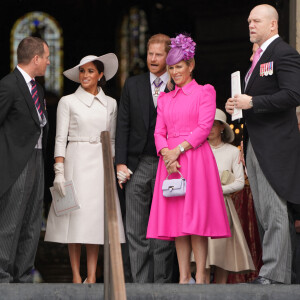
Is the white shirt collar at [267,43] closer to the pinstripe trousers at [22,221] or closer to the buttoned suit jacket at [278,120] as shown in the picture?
the buttoned suit jacket at [278,120]

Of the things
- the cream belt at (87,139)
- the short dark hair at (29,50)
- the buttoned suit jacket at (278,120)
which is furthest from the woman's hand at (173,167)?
the short dark hair at (29,50)

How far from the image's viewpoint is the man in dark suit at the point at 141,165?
320 inches

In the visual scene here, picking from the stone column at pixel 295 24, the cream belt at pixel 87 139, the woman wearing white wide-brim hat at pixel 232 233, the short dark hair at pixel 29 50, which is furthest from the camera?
the stone column at pixel 295 24

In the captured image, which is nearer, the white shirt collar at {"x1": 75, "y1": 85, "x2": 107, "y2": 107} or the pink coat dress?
the pink coat dress

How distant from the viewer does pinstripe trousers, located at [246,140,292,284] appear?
7.17 metres

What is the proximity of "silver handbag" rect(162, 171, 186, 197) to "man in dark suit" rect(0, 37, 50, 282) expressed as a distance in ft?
3.27

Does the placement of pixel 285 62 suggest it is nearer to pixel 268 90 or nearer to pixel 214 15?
pixel 268 90

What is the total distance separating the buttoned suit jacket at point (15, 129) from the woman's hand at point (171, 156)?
1.01 meters

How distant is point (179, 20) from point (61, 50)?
9.12ft

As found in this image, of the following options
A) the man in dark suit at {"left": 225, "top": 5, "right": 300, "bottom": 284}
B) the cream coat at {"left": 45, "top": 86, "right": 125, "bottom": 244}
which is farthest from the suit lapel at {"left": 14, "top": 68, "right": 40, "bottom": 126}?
the man in dark suit at {"left": 225, "top": 5, "right": 300, "bottom": 284}

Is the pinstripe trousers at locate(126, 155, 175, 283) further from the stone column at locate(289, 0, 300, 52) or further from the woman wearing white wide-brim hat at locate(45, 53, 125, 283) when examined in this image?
the stone column at locate(289, 0, 300, 52)

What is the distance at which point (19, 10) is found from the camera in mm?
20625

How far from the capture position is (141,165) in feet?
27.1

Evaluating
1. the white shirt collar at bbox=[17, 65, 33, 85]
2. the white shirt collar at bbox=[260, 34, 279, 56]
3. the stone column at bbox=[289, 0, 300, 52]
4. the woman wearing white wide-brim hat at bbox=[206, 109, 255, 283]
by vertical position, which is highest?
the stone column at bbox=[289, 0, 300, 52]
